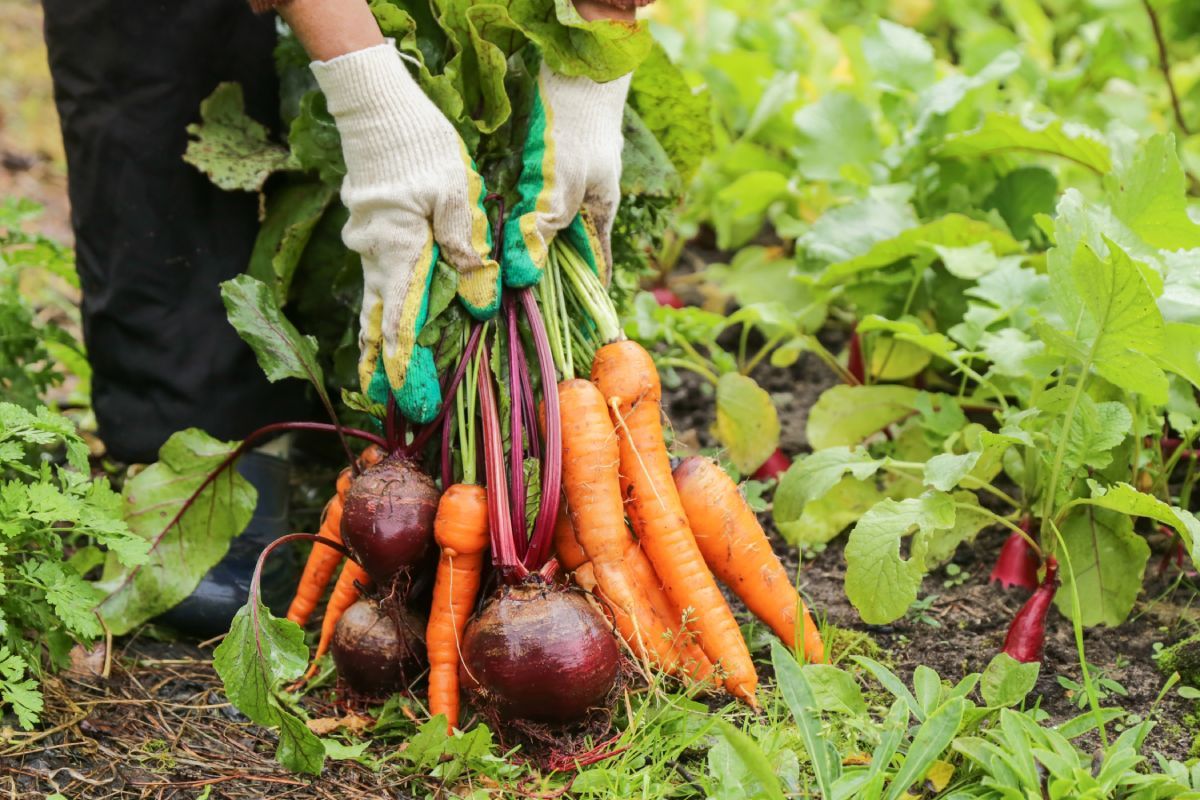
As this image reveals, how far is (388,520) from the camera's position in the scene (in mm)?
1903

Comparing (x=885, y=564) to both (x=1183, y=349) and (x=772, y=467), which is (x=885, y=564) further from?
(x=772, y=467)

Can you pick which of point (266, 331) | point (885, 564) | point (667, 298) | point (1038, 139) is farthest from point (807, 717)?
point (667, 298)

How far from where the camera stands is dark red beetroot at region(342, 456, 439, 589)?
1.90 metres

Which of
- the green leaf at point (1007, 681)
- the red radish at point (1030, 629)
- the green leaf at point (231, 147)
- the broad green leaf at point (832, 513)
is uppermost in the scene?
the green leaf at point (231, 147)

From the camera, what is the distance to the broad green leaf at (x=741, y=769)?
1.47 m

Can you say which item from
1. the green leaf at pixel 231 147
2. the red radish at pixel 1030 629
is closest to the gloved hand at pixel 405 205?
the green leaf at pixel 231 147

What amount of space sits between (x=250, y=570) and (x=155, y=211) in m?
0.75

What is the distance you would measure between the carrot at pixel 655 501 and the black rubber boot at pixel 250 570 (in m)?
0.74

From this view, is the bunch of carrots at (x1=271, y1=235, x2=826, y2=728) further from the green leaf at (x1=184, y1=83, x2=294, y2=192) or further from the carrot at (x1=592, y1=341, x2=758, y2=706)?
the green leaf at (x1=184, y1=83, x2=294, y2=192)

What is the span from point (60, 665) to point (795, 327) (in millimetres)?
1640

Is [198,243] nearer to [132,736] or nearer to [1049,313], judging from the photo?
[132,736]

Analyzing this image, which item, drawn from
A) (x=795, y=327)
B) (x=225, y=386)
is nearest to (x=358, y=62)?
(x=225, y=386)

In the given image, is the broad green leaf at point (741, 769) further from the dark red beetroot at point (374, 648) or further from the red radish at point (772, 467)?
the red radish at point (772, 467)

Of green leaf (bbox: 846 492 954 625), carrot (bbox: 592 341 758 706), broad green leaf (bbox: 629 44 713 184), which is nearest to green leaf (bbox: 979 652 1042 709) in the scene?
green leaf (bbox: 846 492 954 625)
